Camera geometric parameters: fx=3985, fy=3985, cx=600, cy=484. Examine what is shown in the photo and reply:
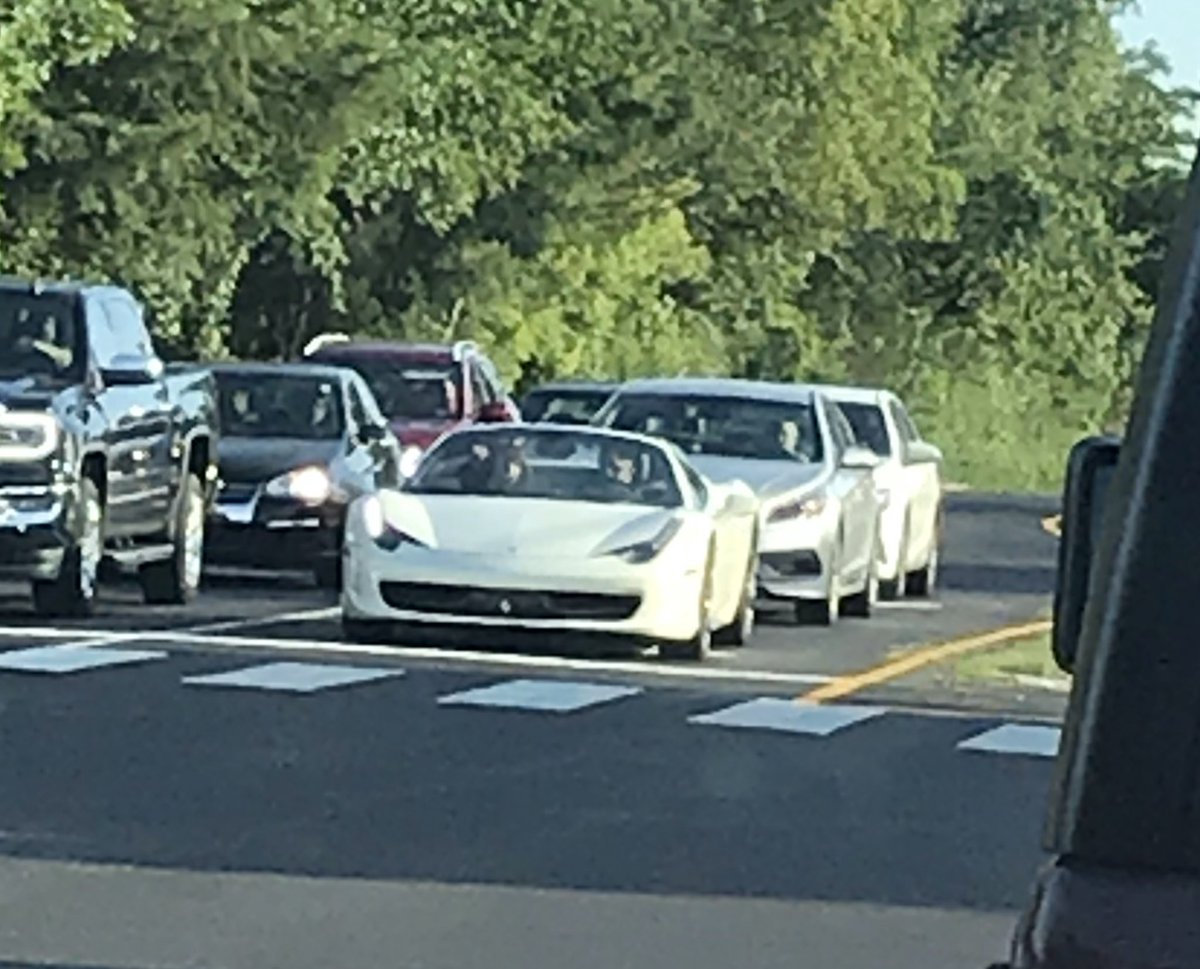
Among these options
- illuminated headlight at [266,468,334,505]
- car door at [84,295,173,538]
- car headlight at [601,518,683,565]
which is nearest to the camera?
car headlight at [601,518,683,565]

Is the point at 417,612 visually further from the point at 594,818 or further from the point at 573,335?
the point at 573,335

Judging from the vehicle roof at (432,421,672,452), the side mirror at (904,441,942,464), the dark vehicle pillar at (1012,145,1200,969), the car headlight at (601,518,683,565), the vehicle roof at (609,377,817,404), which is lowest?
the side mirror at (904,441,942,464)

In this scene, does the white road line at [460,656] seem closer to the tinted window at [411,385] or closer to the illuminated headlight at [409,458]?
the illuminated headlight at [409,458]

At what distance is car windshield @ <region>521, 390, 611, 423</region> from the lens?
33.2 metres

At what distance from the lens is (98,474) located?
22.3 m

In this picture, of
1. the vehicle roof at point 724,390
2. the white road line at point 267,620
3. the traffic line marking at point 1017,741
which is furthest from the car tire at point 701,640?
the vehicle roof at point 724,390

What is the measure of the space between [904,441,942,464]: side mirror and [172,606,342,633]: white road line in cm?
701

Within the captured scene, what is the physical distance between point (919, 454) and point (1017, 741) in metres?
13.1

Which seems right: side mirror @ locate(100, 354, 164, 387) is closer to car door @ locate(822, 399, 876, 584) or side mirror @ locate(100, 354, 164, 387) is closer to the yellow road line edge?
the yellow road line edge

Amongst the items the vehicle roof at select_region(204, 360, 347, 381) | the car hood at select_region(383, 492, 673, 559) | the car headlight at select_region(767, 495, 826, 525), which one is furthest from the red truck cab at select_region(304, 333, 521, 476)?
the car hood at select_region(383, 492, 673, 559)

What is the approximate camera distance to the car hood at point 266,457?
86.5ft

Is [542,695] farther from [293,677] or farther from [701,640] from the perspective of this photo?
[701,640]

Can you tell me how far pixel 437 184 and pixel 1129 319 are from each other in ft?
127

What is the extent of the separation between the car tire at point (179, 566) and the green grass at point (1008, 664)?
4733 millimetres
